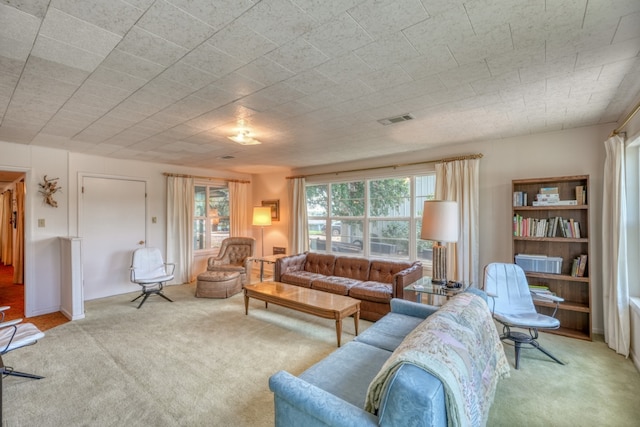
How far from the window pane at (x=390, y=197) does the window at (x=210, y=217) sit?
342cm

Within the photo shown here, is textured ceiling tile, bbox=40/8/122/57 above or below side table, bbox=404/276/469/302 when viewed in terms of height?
above

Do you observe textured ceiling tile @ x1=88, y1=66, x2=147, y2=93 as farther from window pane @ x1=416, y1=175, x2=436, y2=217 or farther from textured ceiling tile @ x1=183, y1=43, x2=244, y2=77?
window pane @ x1=416, y1=175, x2=436, y2=217

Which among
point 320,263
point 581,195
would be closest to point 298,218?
point 320,263

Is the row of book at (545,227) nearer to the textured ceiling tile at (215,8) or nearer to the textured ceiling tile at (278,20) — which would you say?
the textured ceiling tile at (278,20)

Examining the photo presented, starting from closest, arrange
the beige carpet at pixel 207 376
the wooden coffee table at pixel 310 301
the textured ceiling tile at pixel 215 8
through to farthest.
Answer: the textured ceiling tile at pixel 215 8 → the beige carpet at pixel 207 376 → the wooden coffee table at pixel 310 301

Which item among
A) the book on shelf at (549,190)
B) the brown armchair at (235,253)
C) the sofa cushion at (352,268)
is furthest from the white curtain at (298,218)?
the book on shelf at (549,190)

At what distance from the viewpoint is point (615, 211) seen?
2902mm

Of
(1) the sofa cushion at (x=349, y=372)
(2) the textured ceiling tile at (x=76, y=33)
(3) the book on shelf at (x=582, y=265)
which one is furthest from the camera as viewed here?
(3) the book on shelf at (x=582, y=265)

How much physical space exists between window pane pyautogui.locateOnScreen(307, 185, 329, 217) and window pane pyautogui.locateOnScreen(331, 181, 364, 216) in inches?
7.2

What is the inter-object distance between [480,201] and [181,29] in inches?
157

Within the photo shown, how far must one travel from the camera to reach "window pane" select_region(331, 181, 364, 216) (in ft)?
18.0

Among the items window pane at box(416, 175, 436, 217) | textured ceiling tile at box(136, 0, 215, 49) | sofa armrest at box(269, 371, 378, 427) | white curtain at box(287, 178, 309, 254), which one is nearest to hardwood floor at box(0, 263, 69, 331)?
white curtain at box(287, 178, 309, 254)

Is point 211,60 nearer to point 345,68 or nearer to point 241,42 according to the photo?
point 241,42

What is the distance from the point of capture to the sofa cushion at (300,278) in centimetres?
453
